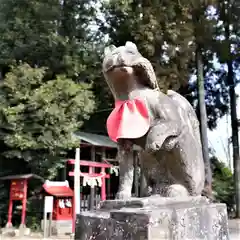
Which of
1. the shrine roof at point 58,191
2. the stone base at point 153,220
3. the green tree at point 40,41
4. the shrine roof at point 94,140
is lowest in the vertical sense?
the stone base at point 153,220

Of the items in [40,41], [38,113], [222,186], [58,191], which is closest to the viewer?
[38,113]

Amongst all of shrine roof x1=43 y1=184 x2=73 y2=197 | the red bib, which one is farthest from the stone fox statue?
shrine roof x1=43 y1=184 x2=73 y2=197

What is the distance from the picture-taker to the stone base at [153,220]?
202 centimetres

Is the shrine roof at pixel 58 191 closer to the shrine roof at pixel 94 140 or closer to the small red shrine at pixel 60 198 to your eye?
the small red shrine at pixel 60 198

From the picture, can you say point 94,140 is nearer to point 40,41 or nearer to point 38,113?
point 38,113

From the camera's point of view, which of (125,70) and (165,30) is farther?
(165,30)

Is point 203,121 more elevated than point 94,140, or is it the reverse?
point 203,121

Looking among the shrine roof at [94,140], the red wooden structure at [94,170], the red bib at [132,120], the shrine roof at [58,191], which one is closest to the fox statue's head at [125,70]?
the red bib at [132,120]

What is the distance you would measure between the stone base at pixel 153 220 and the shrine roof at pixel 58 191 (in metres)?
7.98

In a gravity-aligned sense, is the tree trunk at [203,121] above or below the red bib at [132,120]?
above

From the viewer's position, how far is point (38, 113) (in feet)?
31.7

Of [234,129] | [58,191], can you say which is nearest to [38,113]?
[58,191]

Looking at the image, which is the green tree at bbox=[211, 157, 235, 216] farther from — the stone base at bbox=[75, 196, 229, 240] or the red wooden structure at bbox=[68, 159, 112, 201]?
the stone base at bbox=[75, 196, 229, 240]

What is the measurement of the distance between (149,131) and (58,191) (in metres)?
8.39
